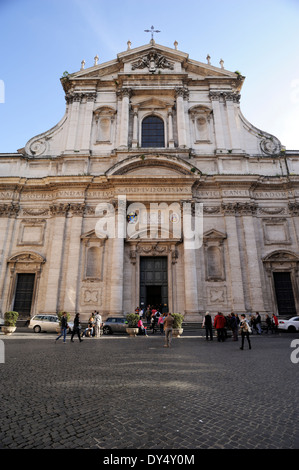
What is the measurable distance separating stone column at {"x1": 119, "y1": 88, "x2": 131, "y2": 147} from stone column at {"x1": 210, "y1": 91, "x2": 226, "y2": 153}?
23.8ft

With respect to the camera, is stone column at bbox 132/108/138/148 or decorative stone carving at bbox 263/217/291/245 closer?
decorative stone carving at bbox 263/217/291/245

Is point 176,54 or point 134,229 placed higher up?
point 176,54

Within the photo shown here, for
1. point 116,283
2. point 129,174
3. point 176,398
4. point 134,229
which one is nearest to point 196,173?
point 129,174

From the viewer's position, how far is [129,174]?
19.5 meters

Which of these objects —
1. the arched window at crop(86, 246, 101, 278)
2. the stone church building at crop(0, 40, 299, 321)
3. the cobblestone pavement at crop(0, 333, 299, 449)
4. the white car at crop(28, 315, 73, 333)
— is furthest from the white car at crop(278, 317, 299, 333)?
the white car at crop(28, 315, 73, 333)

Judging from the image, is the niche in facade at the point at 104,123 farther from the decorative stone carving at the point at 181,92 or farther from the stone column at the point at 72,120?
the decorative stone carving at the point at 181,92

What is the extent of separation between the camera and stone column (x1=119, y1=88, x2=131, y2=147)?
2155 cm

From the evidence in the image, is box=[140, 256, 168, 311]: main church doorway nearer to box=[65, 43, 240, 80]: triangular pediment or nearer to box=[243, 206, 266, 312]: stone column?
box=[243, 206, 266, 312]: stone column

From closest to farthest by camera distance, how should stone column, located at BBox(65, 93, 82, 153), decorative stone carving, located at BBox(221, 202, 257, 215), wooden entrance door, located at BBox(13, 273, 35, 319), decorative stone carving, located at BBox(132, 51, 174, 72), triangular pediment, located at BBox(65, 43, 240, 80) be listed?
wooden entrance door, located at BBox(13, 273, 35, 319), decorative stone carving, located at BBox(221, 202, 257, 215), stone column, located at BBox(65, 93, 82, 153), triangular pediment, located at BBox(65, 43, 240, 80), decorative stone carving, located at BBox(132, 51, 174, 72)

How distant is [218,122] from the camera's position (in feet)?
73.4

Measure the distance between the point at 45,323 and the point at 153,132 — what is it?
17.0 metres
